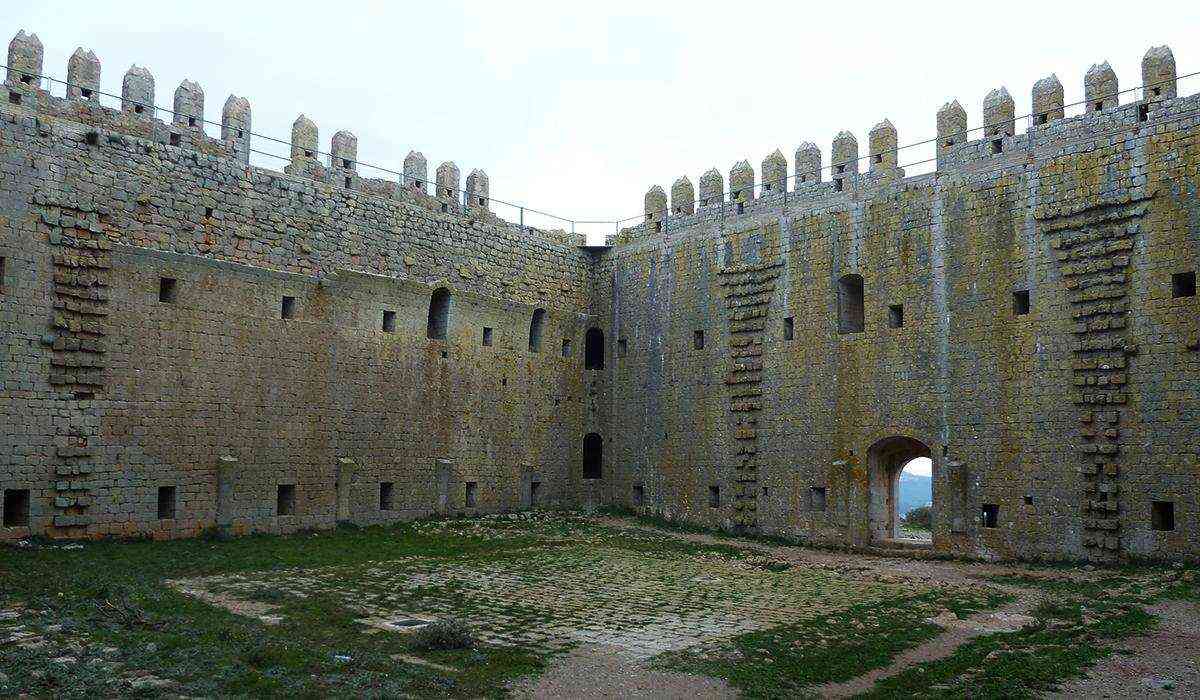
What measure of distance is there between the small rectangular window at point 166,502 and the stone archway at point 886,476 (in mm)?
14880

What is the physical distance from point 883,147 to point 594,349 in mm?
10672

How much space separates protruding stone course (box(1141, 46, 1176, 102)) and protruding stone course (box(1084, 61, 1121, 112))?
527 millimetres

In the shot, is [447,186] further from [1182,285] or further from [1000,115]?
[1182,285]

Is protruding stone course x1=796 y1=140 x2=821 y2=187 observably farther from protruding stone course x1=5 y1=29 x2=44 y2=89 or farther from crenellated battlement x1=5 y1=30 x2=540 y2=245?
protruding stone course x1=5 y1=29 x2=44 y2=89

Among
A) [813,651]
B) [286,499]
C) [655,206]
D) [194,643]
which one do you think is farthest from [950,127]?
[194,643]

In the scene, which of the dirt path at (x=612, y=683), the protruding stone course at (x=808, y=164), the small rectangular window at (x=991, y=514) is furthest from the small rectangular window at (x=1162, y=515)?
the dirt path at (x=612, y=683)

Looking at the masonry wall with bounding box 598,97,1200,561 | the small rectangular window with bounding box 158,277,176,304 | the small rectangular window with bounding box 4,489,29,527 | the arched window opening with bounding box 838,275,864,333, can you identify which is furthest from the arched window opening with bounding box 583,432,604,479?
the small rectangular window with bounding box 4,489,29,527

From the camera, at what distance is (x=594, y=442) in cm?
2809

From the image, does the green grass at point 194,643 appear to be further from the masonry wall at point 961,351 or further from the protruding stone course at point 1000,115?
the protruding stone course at point 1000,115

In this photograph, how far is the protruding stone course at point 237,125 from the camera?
813 inches

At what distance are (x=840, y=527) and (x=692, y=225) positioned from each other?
9.12 meters

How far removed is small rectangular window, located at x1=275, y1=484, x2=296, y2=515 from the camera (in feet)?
67.9

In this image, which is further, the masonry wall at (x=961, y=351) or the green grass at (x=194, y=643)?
the masonry wall at (x=961, y=351)

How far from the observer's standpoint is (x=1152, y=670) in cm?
1003
